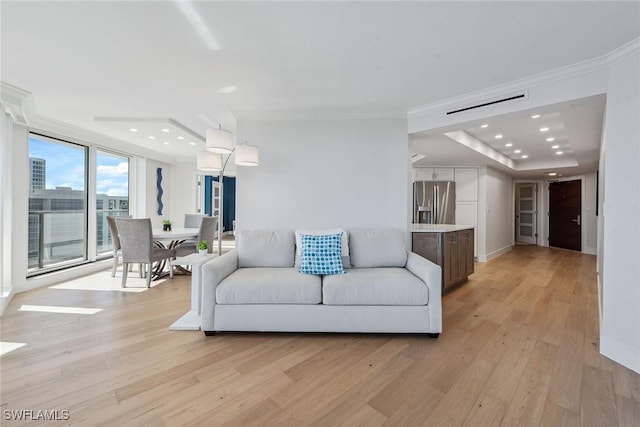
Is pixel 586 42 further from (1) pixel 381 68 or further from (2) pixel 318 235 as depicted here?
(2) pixel 318 235

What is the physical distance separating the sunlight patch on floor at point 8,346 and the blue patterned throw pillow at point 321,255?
7.79ft

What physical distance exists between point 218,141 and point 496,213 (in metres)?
6.59

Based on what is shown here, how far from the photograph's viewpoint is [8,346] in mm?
2258

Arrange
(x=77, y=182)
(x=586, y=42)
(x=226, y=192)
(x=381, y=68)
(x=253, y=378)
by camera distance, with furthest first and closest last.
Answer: (x=226, y=192)
(x=77, y=182)
(x=381, y=68)
(x=586, y=42)
(x=253, y=378)

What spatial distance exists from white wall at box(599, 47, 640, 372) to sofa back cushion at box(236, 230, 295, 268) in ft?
8.98

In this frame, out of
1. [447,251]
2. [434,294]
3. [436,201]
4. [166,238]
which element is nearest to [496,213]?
[436,201]

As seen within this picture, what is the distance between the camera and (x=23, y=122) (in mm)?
3562

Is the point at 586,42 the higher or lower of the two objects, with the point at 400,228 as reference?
higher

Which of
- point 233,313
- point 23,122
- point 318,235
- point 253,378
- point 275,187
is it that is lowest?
point 253,378

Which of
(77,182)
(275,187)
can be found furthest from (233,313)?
(77,182)

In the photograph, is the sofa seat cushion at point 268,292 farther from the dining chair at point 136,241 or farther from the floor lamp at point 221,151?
the dining chair at point 136,241

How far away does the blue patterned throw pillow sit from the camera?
2.76 metres

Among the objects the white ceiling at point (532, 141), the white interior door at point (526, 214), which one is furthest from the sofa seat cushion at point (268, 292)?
the white interior door at point (526, 214)

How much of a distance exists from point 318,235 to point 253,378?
4.80 feet
